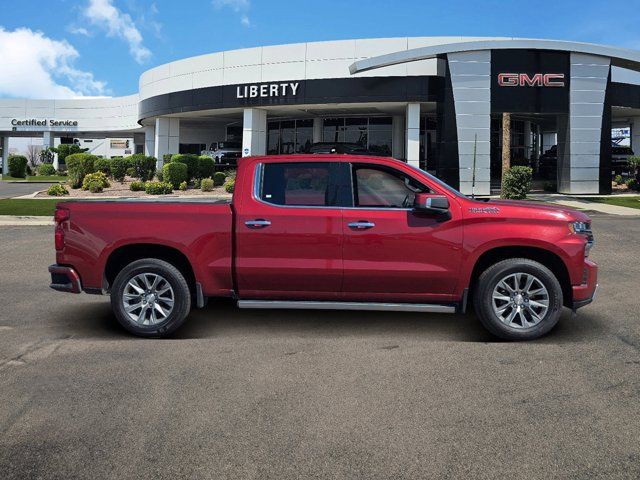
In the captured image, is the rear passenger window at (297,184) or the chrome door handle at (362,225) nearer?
the chrome door handle at (362,225)

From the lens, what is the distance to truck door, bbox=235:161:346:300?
5.66 meters

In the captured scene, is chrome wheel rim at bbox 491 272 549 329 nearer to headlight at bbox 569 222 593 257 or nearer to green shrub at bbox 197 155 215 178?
headlight at bbox 569 222 593 257

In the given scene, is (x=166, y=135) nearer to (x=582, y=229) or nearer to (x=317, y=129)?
(x=317, y=129)

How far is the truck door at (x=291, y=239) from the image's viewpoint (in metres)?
5.66

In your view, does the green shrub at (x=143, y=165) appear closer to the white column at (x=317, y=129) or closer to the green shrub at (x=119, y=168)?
the green shrub at (x=119, y=168)

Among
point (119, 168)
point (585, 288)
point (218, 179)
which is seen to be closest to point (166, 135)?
point (119, 168)

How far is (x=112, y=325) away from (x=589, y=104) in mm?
28850

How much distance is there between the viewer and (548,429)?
3.62 metres

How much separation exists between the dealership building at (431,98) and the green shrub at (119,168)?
7.53 m

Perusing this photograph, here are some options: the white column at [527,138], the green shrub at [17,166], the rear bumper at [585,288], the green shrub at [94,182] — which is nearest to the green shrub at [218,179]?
the green shrub at [94,182]

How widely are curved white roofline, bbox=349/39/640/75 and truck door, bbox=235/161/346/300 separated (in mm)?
24862

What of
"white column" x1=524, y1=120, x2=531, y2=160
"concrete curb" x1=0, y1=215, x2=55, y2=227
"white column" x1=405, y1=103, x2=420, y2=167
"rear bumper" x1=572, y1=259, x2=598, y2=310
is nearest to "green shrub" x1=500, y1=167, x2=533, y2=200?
"white column" x1=405, y1=103, x2=420, y2=167

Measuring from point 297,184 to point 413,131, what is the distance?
27940 mm

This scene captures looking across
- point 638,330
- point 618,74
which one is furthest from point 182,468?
point 618,74
